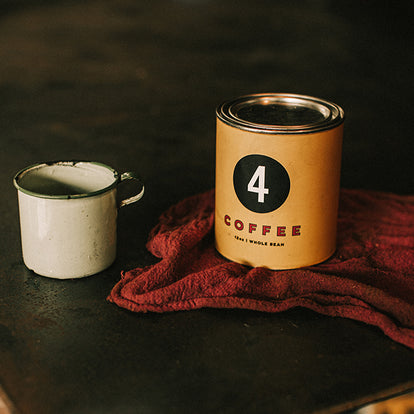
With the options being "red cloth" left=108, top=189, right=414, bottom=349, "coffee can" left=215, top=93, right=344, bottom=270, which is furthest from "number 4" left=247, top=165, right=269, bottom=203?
"red cloth" left=108, top=189, right=414, bottom=349

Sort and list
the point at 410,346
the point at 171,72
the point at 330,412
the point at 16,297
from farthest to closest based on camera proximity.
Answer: the point at 171,72 < the point at 16,297 < the point at 410,346 < the point at 330,412

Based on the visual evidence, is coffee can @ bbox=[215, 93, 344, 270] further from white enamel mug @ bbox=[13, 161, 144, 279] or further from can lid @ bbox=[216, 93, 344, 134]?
white enamel mug @ bbox=[13, 161, 144, 279]

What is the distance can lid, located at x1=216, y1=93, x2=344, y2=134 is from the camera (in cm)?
87

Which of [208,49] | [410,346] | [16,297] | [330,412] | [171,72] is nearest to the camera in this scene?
[330,412]

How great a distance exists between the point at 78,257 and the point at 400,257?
476 millimetres

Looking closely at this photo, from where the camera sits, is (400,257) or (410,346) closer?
(410,346)

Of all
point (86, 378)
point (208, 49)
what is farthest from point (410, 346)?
point (208, 49)

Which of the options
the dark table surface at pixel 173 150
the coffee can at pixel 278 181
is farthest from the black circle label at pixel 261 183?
the dark table surface at pixel 173 150

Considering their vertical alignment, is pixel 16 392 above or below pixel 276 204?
below

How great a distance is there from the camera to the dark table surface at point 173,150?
737 millimetres

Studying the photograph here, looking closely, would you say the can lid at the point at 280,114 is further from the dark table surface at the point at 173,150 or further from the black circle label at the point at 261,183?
the dark table surface at the point at 173,150

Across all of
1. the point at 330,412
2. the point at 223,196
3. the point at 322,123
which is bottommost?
the point at 330,412

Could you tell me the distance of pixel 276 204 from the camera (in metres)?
0.90

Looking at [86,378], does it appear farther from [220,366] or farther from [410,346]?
[410,346]
